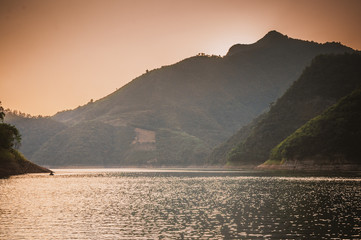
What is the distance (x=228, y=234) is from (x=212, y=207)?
25.3 m

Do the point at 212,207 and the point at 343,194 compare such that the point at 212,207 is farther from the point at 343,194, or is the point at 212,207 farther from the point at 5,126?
the point at 5,126

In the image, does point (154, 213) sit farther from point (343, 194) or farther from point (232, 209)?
point (343, 194)

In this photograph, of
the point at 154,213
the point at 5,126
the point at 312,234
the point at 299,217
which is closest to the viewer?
the point at 312,234

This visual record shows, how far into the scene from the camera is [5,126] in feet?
606

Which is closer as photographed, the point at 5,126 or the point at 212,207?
the point at 212,207

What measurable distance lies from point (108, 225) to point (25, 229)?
10.2 metres

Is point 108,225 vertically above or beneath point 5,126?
beneath

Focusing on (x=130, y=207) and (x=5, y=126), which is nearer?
(x=130, y=207)

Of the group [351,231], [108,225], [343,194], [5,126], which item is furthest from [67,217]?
[5,126]

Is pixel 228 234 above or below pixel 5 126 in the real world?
below

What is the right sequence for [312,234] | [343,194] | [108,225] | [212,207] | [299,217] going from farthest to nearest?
1. [343,194]
2. [212,207]
3. [299,217]
4. [108,225]
5. [312,234]

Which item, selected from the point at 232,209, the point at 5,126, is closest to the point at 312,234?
the point at 232,209

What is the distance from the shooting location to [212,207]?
71.6m

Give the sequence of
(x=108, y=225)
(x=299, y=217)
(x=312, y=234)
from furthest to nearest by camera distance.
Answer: (x=299, y=217)
(x=108, y=225)
(x=312, y=234)
